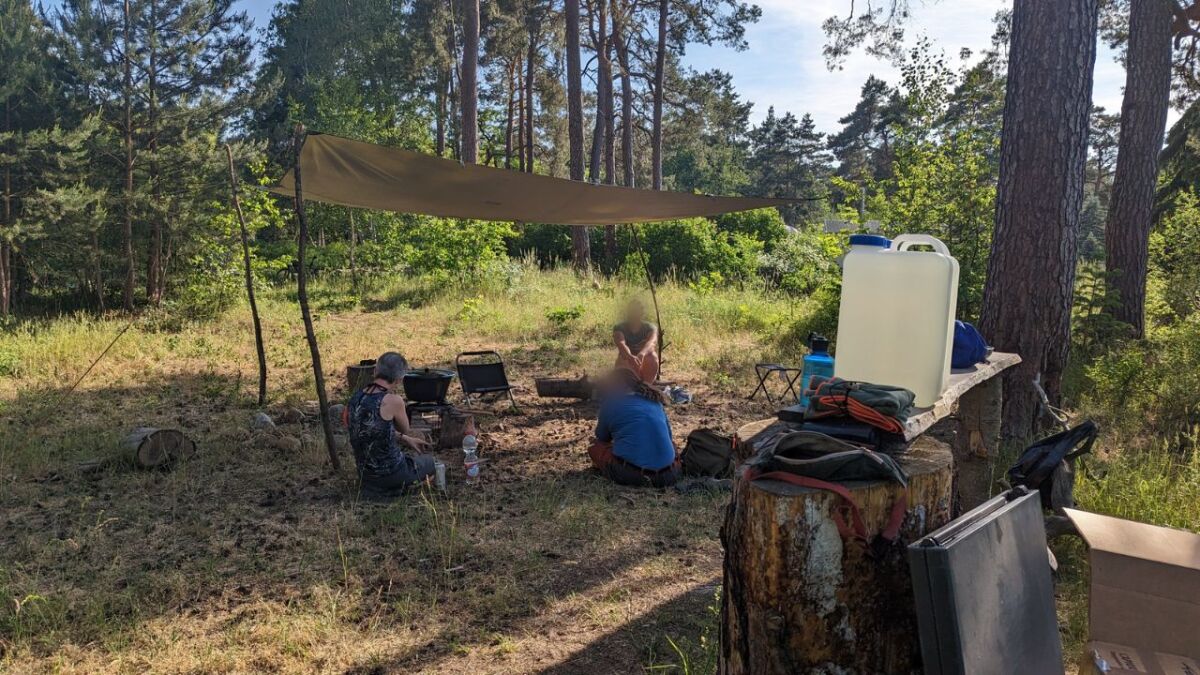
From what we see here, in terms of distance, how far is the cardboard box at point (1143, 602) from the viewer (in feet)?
6.12

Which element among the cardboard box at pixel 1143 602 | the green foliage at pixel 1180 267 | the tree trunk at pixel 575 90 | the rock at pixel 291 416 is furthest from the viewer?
the tree trunk at pixel 575 90

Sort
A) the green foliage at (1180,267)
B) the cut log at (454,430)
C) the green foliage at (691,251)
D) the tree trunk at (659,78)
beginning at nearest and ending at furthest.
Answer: the cut log at (454,430) < the green foliage at (1180,267) < the green foliage at (691,251) < the tree trunk at (659,78)

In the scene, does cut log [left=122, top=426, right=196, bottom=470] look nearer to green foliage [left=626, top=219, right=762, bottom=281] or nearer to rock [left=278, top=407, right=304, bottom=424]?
rock [left=278, top=407, right=304, bottom=424]

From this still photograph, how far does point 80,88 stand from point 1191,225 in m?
18.2

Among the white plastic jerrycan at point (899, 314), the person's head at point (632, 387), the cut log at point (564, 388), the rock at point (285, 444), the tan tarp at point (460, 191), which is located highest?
the tan tarp at point (460, 191)

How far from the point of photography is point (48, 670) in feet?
8.34

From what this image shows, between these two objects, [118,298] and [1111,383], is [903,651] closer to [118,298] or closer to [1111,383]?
[1111,383]

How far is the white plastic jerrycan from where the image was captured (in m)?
1.89

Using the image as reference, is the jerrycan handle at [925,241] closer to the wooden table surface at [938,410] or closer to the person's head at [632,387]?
the wooden table surface at [938,410]

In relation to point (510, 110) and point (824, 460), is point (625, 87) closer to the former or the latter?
point (510, 110)

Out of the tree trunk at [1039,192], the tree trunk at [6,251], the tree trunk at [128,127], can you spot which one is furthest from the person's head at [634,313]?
the tree trunk at [6,251]

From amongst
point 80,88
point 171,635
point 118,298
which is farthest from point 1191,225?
point 80,88

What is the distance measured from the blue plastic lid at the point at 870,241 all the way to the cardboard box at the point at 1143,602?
101cm

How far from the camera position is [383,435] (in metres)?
Answer: 4.21
